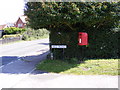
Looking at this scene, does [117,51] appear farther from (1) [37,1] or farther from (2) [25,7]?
(2) [25,7]

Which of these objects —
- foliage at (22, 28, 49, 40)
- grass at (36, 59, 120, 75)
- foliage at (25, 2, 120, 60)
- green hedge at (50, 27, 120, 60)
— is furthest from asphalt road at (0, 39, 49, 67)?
foliage at (22, 28, 49, 40)

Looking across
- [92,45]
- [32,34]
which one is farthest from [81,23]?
[32,34]

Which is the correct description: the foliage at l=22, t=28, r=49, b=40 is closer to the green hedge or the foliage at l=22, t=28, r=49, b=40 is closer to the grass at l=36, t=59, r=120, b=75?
the green hedge

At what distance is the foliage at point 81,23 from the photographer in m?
8.36

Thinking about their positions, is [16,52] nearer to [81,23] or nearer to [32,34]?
[81,23]

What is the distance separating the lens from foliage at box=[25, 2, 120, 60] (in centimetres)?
836

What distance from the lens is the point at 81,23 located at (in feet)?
33.8

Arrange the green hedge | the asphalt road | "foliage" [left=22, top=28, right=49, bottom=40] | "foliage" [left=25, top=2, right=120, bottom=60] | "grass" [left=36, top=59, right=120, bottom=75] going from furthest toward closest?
1. "foliage" [left=22, top=28, right=49, bottom=40]
2. the asphalt road
3. the green hedge
4. "foliage" [left=25, top=2, right=120, bottom=60]
5. "grass" [left=36, top=59, right=120, bottom=75]

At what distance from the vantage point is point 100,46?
34.0 ft

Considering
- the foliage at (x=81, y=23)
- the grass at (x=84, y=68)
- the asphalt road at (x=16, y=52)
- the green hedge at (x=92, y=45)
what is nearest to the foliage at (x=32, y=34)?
the asphalt road at (x=16, y=52)

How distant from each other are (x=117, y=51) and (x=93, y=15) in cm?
339

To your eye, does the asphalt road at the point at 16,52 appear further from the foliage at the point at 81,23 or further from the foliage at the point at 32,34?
the foliage at the point at 32,34

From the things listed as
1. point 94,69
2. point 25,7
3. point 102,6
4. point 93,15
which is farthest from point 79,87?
point 25,7

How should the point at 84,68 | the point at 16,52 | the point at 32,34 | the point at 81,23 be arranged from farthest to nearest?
the point at 32,34 < the point at 16,52 < the point at 81,23 < the point at 84,68
